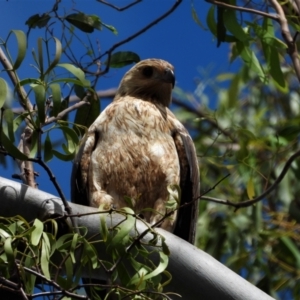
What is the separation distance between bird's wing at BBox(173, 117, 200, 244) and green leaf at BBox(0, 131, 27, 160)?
1514mm

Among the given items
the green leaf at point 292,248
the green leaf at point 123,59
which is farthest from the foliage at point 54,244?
the green leaf at point 292,248

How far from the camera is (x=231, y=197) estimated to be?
5.99m

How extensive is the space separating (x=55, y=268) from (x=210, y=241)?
3.32m

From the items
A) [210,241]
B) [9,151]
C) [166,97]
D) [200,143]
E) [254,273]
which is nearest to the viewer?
[9,151]

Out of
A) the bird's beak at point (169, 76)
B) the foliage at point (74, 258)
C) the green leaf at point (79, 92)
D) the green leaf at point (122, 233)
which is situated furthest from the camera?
the bird's beak at point (169, 76)

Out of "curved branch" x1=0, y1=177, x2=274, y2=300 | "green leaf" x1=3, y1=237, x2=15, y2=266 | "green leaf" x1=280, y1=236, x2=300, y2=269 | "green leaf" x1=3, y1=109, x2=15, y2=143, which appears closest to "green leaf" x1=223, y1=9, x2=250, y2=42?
"curved branch" x1=0, y1=177, x2=274, y2=300

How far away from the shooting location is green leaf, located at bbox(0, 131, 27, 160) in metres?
2.71

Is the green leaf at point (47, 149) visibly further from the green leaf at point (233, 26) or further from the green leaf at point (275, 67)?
the green leaf at point (275, 67)

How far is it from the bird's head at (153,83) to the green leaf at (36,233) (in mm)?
2324

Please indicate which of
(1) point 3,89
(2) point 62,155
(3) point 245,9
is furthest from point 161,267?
(3) point 245,9

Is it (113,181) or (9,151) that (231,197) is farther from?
(9,151)

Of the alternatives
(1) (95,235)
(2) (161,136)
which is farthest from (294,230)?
(1) (95,235)

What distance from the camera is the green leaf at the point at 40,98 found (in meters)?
2.67

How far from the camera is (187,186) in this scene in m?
4.23
